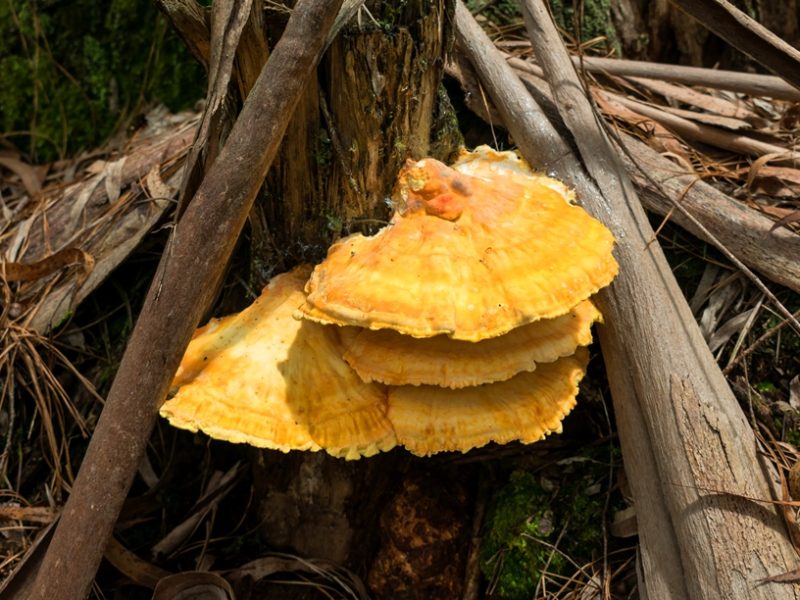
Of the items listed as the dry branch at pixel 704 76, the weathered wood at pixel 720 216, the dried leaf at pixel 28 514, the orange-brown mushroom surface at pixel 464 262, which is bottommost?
the dried leaf at pixel 28 514

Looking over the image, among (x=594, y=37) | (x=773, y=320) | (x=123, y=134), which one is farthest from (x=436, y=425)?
(x=123, y=134)

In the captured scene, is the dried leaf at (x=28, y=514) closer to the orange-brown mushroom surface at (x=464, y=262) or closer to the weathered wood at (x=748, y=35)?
the orange-brown mushroom surface at (x=464, y=262)

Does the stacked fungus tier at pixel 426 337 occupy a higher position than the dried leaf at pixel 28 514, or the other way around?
the stacked fungus tier at pixel 426 337

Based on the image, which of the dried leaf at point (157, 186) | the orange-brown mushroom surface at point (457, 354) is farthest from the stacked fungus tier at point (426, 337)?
the dried leaf at point (157, 186)

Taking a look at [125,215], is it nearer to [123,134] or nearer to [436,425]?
[123,134]

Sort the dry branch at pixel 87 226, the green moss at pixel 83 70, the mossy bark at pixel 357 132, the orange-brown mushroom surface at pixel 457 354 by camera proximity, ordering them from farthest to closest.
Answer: the green moss at pixel 83 70, the dry branch at pixel 87 226, the mossy bark at pixel 357 132, the orange-brown mushroom surface at pixel 457 354

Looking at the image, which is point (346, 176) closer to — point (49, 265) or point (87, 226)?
point (49, 265)
